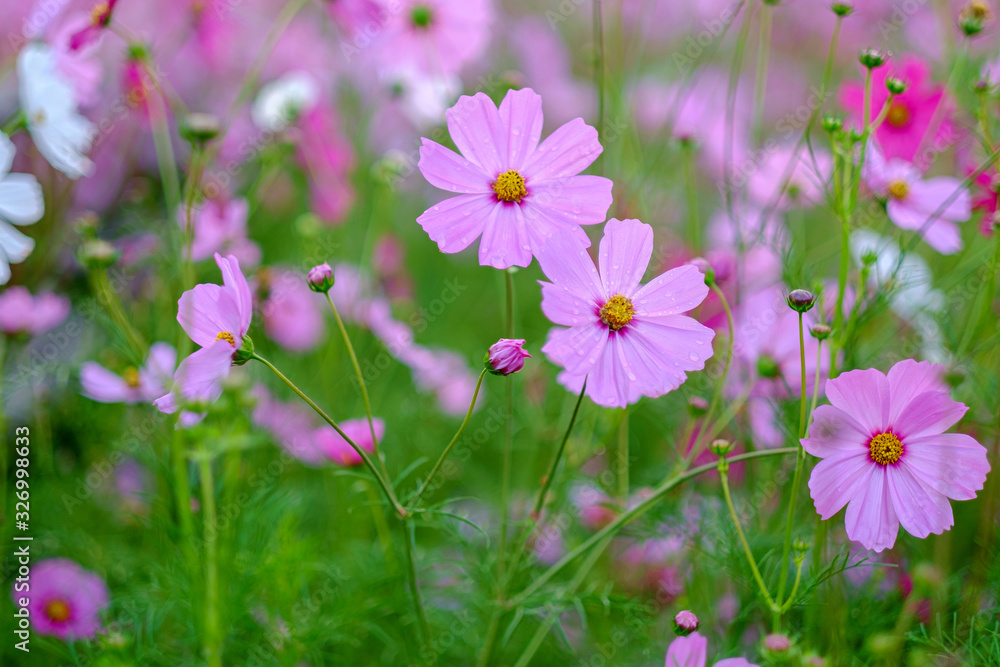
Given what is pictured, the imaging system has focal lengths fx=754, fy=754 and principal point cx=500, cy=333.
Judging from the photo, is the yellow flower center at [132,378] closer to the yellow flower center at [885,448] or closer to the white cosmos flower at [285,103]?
the white cosmos flower at [285,103]

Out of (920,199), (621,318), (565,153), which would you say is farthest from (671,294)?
(920,199)

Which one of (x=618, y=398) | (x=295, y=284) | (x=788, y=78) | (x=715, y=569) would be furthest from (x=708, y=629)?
(x=788, y=78)

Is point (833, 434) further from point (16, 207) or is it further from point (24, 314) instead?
point (24, 314)

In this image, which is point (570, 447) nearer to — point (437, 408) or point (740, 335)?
point (740, 335)

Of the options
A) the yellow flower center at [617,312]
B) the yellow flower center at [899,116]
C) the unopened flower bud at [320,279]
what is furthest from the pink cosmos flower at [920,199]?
the unopened flower bud at [320,279]

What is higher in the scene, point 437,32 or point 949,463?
point 437,32

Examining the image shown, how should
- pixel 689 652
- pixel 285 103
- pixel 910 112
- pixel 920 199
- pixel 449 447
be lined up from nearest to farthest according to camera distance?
pixel 449 447
pixel 689 652
pixel 920 199
pixel 910 112
pixel 285 103

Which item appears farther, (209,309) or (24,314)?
(24,314)

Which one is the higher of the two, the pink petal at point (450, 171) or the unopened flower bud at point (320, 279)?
the pink petal at point (450, 171)
